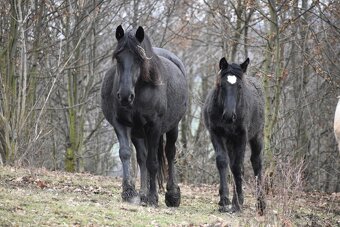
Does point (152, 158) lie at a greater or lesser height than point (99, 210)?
greater

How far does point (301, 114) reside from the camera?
20.3m

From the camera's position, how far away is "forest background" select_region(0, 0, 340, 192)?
15.0 meters

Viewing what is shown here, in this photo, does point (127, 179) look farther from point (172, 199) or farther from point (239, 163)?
point (239, 163)

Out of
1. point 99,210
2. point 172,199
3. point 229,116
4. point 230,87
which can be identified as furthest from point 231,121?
point 99,210

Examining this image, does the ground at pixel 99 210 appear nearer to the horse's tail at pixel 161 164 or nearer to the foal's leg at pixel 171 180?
the foal's leg at pixel 171 180

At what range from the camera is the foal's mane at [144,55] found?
9.09m

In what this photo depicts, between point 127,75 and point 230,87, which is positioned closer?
point 127,75

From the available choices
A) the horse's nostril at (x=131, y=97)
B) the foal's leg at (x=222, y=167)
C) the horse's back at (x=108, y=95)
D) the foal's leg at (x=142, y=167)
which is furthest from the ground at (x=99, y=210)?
the horse's nostril at (x=131, y=97)

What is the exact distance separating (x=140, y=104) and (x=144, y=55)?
29.0 inches

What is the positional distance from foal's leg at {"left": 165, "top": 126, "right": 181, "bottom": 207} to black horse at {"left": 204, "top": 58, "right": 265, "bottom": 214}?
648mm

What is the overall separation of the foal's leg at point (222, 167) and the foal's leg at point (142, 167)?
4.07ft

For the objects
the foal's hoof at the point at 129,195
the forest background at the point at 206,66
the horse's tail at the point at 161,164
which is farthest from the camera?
the forest background at the point at 206,66

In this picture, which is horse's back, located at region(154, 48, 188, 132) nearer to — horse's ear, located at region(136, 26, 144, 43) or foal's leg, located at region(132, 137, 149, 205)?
foal's leg, located at region(132, 137, 149, 205)

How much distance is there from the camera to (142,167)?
9.76 m
